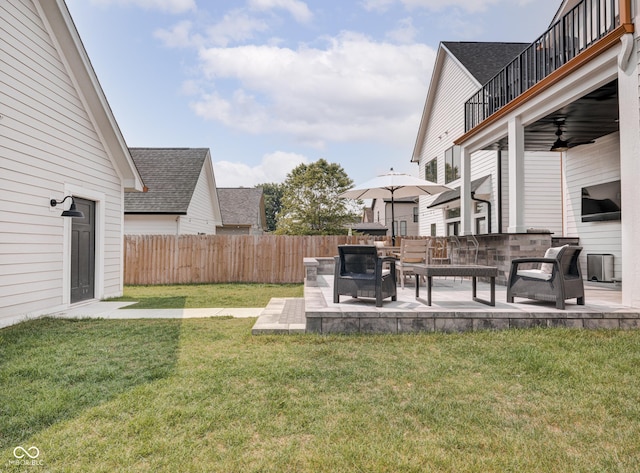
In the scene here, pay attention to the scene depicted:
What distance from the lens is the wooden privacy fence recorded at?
1274cm

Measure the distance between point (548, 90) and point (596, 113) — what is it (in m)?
1.48

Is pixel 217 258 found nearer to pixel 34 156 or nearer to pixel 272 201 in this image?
pixel 34 156

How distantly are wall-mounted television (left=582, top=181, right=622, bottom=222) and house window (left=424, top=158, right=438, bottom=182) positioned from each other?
847cm

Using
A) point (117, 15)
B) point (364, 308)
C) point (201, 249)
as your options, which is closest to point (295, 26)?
point (117, 15)

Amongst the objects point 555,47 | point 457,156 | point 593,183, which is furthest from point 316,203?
point 555,47

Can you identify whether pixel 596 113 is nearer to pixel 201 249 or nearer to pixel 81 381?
pixel 81 381

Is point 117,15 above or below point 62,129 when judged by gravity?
above

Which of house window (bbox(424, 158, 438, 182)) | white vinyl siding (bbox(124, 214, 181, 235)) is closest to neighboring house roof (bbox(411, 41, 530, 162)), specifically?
house window (bbox(424, 158, 438, 182))

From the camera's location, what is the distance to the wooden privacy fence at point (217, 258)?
41.8ft

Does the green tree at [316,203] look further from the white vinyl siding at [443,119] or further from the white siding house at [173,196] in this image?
the white vinyl siding at [443,119]

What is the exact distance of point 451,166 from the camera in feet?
51.1

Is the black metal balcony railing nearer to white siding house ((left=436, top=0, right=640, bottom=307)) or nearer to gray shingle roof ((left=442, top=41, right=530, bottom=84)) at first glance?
white siding house ((left=436, top=0, right=640, bottom=307))

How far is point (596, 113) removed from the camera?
734 centimetres

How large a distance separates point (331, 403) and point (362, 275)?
276 cm
